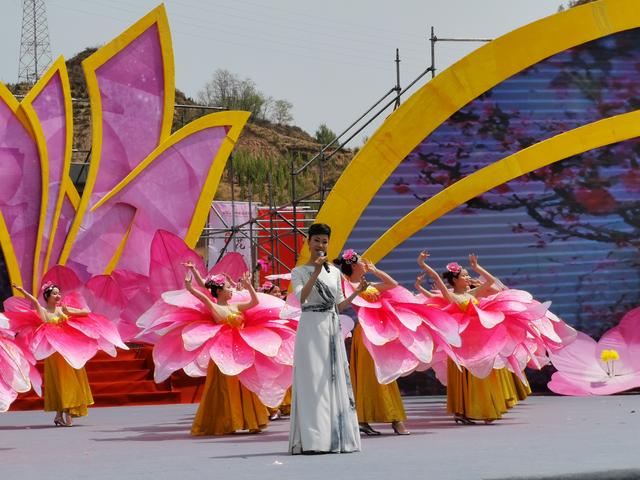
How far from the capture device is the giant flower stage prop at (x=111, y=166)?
18.4m

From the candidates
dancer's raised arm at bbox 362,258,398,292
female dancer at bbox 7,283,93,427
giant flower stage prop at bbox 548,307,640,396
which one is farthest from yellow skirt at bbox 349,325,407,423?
giant flower stage prop at bbox 548,307,640,396

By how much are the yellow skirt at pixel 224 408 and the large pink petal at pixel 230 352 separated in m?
0.32

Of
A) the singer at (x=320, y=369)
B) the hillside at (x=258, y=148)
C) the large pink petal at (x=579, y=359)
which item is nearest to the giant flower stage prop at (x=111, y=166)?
the large pink petal at (x=579, y=359)

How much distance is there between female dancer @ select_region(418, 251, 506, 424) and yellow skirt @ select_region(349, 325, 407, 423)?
3.35 ft

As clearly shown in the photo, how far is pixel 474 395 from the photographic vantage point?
1080 centimetres

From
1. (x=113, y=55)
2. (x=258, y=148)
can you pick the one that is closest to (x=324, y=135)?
(x=258, y=148)

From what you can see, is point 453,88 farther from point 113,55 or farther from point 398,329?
point 113,55

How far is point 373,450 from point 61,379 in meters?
5.32

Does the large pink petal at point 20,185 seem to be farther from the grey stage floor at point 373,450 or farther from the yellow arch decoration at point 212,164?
the grey stage floor at point 373,450

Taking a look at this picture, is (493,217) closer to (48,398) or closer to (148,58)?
(48,398)

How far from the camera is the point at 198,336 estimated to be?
1031 centimetres

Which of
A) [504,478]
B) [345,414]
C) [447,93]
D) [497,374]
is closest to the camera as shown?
[504,478]

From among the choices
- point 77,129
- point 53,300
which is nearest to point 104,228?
point 53,300

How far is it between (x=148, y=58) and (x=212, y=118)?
1493 millimetres
